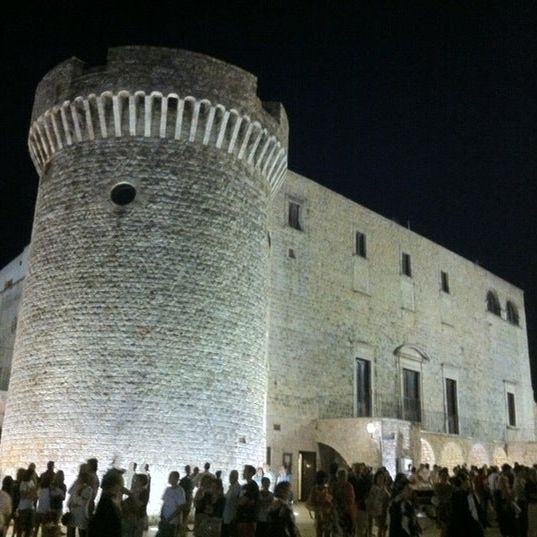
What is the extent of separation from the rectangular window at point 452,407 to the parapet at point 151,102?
1536cm

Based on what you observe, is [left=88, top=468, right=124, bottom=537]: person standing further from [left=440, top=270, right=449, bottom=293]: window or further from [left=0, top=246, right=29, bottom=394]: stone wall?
[left=440, top=270, right=449, bottom=293]: window

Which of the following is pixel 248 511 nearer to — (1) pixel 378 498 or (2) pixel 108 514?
(2) pixel 108 514

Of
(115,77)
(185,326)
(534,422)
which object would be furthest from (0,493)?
(534,422)

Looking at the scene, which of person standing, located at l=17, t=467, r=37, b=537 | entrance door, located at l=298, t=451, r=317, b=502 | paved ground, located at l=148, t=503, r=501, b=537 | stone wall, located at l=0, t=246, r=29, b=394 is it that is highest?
stone wall, located at l=0, t=246, r=29, b=394

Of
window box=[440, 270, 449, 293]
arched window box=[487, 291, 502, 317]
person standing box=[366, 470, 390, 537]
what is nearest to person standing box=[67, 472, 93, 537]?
person standing box=[366, 470, 390, 537]

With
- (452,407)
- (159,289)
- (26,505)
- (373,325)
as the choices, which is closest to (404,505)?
(26,505)

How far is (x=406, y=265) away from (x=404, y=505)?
64.8ft

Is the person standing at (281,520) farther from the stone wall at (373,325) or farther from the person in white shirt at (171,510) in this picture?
the stone wall at (373,325)

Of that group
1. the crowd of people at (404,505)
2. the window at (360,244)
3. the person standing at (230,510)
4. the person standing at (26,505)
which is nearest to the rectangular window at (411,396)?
the window at (360,244)

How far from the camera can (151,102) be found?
15.6m

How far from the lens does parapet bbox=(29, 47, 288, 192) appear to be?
15.6 m

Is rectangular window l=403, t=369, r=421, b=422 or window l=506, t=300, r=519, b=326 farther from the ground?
window l=506, t=300, r=519, b=326

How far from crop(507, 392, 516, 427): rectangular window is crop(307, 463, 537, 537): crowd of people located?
62.0ft

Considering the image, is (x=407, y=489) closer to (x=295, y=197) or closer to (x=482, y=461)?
(x=295, y=197)
